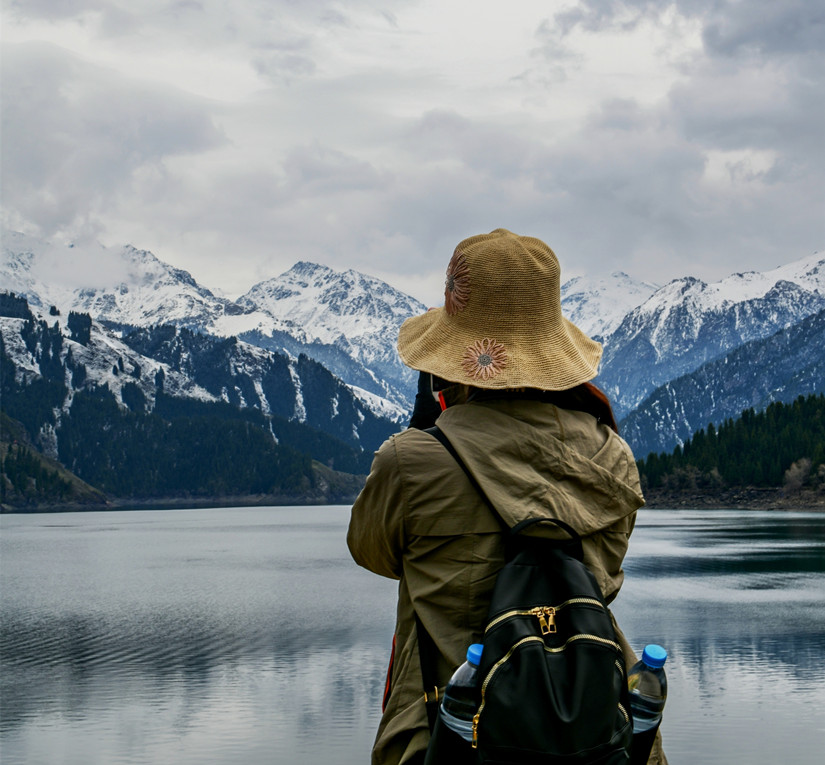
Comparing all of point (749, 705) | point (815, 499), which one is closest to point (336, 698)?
point (749, 705)

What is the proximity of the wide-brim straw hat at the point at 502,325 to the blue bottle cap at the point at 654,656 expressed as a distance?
47.9 inches

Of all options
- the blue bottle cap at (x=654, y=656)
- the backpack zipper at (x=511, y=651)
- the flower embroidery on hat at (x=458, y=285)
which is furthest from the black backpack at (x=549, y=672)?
the flower embroidery on hat at (x=458, y=285)

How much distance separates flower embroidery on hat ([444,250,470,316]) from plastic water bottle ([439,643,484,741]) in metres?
1.63

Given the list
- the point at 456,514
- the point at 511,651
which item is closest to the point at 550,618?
the point at 511,651

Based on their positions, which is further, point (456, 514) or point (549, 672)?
point (456, 514)

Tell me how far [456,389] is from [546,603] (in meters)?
1.37

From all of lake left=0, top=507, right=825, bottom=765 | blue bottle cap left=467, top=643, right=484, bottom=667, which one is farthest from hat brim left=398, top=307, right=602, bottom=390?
lake left=0, top=507, right=825, bottom=765

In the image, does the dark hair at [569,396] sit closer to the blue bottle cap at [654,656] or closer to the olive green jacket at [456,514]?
the olive green jacket at [456,514]

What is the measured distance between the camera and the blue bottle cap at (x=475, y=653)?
443cm

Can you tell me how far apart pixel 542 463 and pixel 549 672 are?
1.03 m

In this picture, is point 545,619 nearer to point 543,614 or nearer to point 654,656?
point 543,614

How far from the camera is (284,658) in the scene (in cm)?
3734

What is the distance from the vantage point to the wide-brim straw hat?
16.8ft

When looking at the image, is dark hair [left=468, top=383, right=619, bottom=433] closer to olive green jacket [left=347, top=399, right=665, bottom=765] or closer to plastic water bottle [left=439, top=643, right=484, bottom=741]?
olive green jacket [left=347, top=399, right=665, bottom=765]
